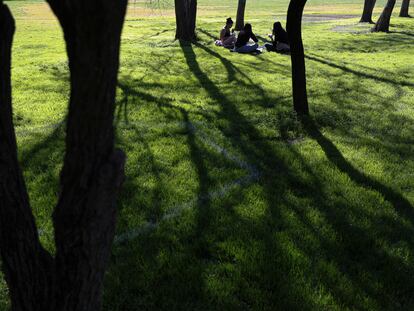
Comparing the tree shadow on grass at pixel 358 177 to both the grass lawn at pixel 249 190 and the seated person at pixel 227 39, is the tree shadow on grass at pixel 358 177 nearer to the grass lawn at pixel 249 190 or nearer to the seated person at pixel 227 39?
the grass lawn at pixel 249 190

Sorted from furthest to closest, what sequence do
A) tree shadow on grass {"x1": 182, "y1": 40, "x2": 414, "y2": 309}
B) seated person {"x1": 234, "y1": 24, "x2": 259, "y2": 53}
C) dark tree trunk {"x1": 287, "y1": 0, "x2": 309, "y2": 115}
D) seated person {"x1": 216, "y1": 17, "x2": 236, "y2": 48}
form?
seated person {"x1": 216, "y1": 17, "x2": 236, "y2": 48} → seated person {"x1": 234, "y1": 24, "x2": 259, "y2": 53} → dark tree trunk {"x1": 287, "y1": 0, "x2": 309, "y2": 115} → tree shadow on grass {"x1": 182, "y1": 40, "x2": 414, "y2": 309}

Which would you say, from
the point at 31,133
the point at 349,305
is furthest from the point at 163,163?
the point at 349,305

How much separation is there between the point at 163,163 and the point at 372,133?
3.96 metres

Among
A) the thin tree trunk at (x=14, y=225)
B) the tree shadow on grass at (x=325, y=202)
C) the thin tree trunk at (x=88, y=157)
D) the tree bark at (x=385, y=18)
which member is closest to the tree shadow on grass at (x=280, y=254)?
the tree shadow on grass at (x=325, y=202)

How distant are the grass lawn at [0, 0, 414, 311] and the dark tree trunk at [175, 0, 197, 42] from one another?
7.44 metres

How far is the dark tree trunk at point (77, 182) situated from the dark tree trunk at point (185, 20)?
52.5ft

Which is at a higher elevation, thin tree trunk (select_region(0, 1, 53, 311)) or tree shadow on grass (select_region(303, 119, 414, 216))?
thin tree trunk (select_region(0, 1, 53, 311))

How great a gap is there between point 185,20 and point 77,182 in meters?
16.7

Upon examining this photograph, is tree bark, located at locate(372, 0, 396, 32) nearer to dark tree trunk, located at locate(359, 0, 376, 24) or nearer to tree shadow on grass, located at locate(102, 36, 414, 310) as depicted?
dark tree trunk, located at locate(359, 0, 376, 24)

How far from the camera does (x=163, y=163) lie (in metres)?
5.67

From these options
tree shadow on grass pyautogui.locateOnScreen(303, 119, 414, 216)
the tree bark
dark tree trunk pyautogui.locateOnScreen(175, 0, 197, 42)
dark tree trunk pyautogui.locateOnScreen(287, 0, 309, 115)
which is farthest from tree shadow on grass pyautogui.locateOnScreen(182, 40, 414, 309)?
the tree bark

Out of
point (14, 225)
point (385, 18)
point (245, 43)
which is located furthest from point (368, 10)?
point (14, 225)

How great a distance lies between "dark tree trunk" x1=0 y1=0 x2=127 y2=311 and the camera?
1635mm

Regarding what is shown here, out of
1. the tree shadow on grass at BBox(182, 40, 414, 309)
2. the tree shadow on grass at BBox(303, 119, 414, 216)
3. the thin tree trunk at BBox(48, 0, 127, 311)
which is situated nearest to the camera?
the thin tree trunk at BBox(48, 0, 127, 311)
